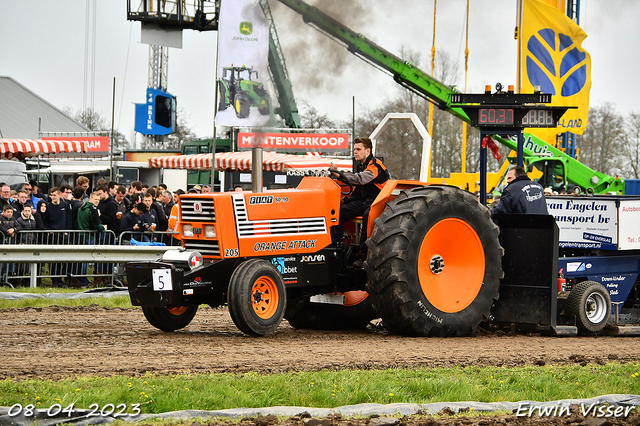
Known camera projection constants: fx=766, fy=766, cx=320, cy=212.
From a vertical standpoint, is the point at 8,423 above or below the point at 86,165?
below

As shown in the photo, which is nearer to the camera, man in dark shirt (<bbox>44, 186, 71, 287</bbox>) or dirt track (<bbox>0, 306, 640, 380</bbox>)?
dirt track (<bbox>0, 306, 640, 380</bbox>)

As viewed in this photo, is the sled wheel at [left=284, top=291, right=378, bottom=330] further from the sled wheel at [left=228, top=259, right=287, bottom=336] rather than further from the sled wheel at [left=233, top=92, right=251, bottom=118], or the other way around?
the sled wheel at [left=233, top=92, right=251, bottom=118]

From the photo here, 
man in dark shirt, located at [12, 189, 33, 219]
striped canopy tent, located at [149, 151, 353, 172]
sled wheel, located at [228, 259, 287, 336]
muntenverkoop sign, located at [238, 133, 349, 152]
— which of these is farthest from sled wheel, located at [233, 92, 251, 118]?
muntenverkoop sign, located at [238, 133, 349, 152]

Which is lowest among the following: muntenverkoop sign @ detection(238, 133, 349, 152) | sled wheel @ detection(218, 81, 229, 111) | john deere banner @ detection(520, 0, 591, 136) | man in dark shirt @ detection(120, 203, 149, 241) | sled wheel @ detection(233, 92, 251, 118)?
man in dark shirt @ detection(120, 203, 149, 241)

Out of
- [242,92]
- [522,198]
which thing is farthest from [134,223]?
[522,198]

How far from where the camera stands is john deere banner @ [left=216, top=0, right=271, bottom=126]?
33.6 feet

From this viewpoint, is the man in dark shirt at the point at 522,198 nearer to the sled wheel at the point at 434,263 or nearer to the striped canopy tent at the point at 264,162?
the sled wheel at the point at 434,263

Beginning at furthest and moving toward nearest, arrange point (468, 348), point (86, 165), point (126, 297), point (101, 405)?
point (86, 165) < point (126, 297) < point (468, 348) < point (101, 405)

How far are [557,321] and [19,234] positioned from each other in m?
8.88

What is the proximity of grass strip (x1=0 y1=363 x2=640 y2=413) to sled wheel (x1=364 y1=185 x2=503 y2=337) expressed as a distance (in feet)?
5.68

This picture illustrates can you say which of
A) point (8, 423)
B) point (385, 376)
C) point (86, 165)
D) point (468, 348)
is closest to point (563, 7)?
point (86, 165)

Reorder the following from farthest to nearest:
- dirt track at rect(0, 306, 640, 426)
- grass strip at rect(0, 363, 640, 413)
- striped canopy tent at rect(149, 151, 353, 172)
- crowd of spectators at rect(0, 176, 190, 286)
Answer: striped canopy tent at rect(149, 151, 353, 172) < crowd of spectators at rect(0, 176, 190, 286) < dirt track at rect(0, 306, 640, 426) < grass strip at rect(0, 363, 640, 413)

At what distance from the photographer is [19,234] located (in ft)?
42.7

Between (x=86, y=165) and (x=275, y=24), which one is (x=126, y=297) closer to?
(x=275, y=24)
